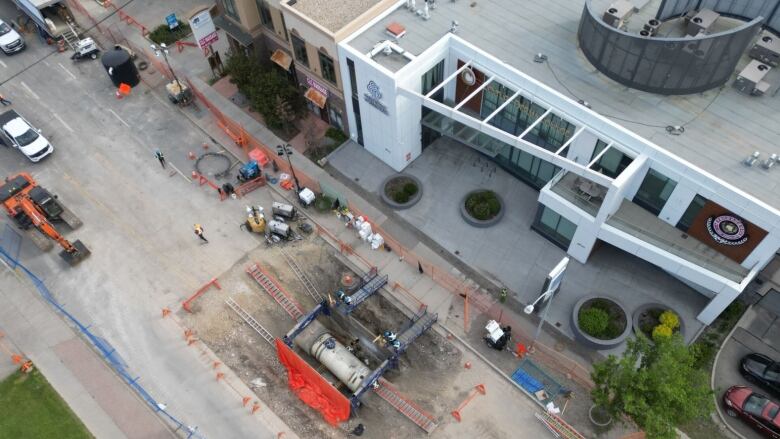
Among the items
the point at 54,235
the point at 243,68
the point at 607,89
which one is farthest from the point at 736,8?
the point at 54,235

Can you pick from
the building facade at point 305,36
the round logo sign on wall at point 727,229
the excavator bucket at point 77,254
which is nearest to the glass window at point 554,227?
the round logo sign on wall at point 727,229

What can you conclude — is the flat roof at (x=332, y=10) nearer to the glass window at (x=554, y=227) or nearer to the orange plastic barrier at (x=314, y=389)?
the glass window at (x=554, y=227)

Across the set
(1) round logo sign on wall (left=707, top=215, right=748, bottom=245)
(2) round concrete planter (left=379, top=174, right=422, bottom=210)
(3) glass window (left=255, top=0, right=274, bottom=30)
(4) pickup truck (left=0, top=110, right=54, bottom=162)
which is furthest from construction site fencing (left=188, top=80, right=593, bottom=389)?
(4) pickup truck (left=0, top=110, right=54, bottom=162)

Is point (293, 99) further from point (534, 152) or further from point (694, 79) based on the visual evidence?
point (694, 79)

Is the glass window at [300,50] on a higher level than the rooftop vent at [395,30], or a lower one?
lower

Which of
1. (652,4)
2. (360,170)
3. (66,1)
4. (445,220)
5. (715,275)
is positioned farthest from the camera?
(66,1)


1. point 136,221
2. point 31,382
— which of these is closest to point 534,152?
point 136,221
